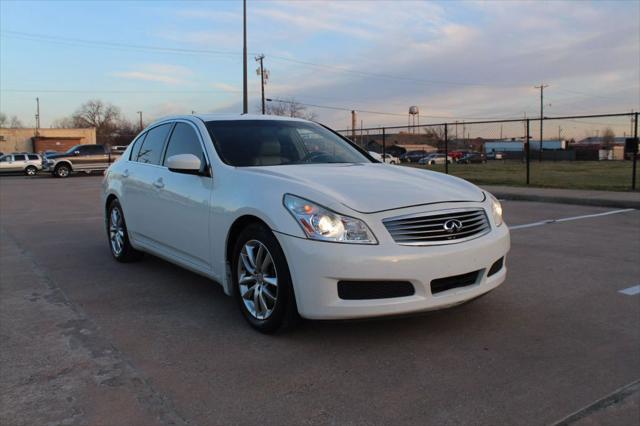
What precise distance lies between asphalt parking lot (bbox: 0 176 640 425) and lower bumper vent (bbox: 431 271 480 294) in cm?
39

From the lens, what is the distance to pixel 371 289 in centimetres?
348

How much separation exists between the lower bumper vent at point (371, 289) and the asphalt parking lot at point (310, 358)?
24 cm

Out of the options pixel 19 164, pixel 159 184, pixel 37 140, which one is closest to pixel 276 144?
pixel 159 184

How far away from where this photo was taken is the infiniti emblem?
3.67 metres

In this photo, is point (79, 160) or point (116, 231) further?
point (79, 160)

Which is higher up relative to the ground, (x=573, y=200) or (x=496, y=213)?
(x=496, y=213)

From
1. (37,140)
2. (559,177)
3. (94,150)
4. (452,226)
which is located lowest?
(559,177)

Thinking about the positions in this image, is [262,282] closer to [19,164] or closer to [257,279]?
[257,279]

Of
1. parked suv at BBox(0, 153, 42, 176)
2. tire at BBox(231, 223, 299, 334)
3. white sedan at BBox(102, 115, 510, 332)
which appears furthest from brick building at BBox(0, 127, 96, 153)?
tire at BBox(231, 223, 299, 334)

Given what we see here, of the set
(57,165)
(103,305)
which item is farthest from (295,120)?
(57,165)

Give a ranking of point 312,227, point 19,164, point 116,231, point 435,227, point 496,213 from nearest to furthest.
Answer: point 312,227 < point 435,227 < point 496,213 < point 116,231 < point 19,164

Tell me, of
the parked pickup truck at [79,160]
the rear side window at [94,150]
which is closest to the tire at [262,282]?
the parked pickup truck at [79,160]

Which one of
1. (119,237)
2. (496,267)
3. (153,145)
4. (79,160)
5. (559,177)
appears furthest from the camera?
(79,160)

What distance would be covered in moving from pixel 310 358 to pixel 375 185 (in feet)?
4.23
